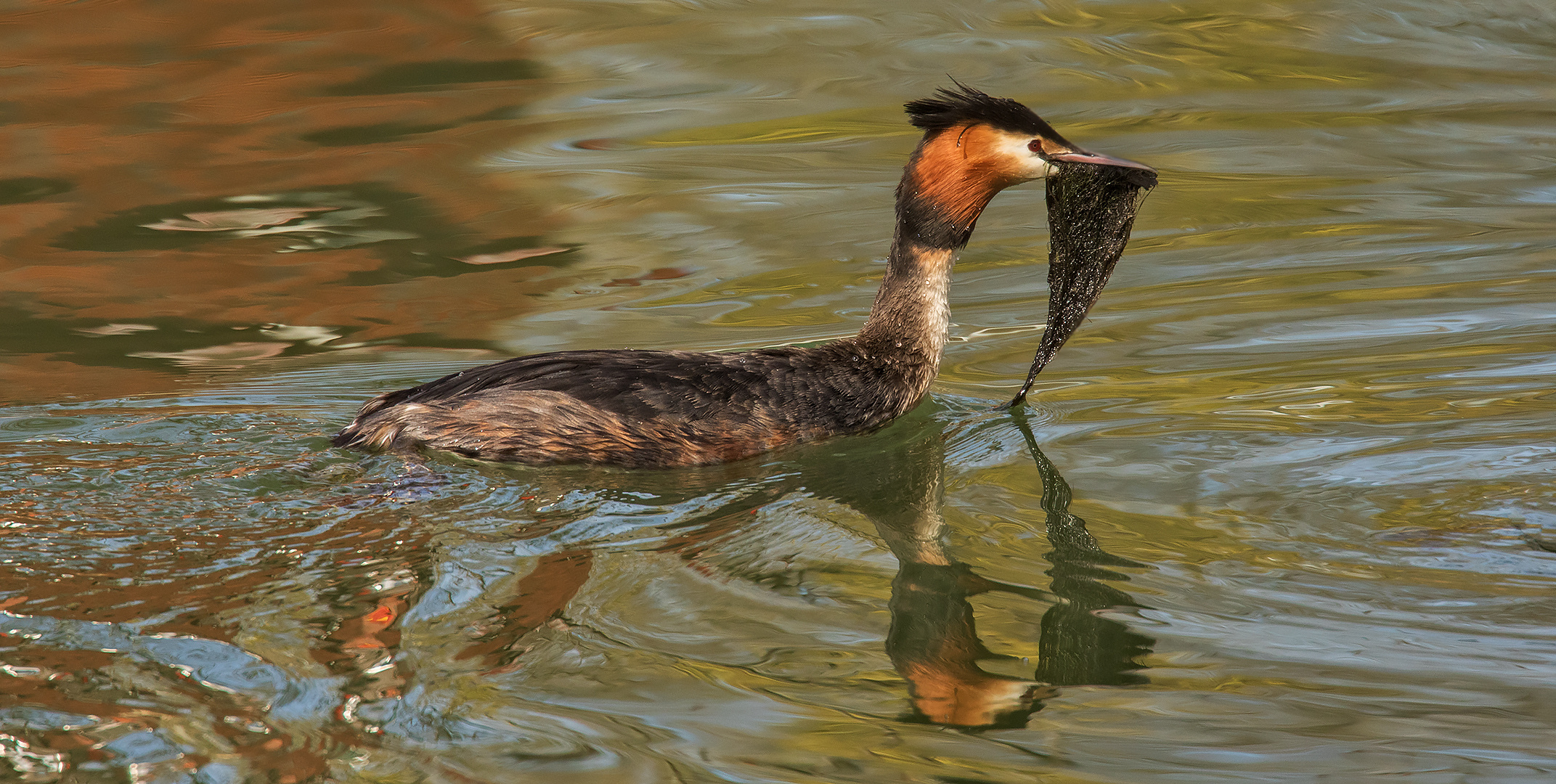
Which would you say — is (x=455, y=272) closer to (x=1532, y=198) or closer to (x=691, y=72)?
(x=691, y=72)

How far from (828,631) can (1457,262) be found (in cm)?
541

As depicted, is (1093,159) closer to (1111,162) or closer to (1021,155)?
(1111,162)

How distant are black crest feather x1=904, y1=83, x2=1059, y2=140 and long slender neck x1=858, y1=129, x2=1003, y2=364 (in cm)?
9

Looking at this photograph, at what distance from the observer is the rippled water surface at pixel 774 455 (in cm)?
395

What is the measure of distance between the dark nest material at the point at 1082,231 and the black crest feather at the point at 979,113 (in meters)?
0.19

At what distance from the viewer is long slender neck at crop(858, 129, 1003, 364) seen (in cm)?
617

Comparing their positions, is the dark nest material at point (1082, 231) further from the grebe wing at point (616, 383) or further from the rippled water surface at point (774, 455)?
the grebe wing at point (616, 383)

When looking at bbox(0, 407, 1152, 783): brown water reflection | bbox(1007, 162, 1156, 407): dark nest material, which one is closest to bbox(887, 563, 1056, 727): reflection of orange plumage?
bbox(0, 407, 1152, 783): brown water reflection

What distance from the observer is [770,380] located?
603 cm

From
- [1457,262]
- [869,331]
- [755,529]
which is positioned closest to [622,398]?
[755,529]

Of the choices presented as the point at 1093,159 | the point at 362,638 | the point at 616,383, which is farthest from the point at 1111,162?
the point at 362,638

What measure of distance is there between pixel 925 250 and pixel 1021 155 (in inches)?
25.9

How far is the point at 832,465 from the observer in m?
5.98

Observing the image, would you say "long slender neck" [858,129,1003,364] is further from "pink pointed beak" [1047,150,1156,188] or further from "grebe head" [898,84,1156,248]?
"pink pointed beak" [1047,150,1156,188]
